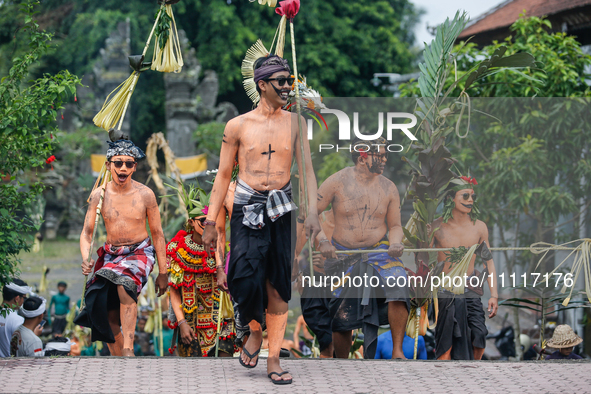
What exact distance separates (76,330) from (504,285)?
584 centimetres

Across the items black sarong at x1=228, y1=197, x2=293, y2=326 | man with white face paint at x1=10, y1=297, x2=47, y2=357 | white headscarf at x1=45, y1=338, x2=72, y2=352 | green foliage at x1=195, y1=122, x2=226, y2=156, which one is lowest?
white headscarf at x1=45, y1=338, x2=72, y2=352

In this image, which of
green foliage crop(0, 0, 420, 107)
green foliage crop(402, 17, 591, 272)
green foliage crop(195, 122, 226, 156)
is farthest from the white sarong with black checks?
green foliage crop(0, 0, 420, 107)

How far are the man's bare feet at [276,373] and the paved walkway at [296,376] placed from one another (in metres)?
0.05

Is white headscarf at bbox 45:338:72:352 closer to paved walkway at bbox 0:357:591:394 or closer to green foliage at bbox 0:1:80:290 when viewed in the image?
green foliage at bbox 0:1:80:290

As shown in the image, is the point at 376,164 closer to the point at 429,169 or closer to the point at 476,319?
the point at 429,169

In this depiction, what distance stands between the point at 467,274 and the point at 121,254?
2.70 m

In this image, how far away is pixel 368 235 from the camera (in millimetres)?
5363

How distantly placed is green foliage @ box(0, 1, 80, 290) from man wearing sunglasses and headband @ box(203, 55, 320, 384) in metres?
1.75

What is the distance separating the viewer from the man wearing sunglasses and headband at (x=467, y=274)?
5672 mm

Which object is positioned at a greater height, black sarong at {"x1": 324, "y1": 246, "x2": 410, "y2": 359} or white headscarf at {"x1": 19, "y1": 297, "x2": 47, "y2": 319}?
black sarong at {"x1": 324, "y1": 246, "x2": 410, "y2": 359}

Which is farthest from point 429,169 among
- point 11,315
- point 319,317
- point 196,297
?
point 11,315

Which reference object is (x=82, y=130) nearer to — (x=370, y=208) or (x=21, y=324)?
(x=21, y=324)

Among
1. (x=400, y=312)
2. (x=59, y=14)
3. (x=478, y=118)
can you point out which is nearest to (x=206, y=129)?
(x=59, y=14)

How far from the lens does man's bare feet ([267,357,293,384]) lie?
417cm
